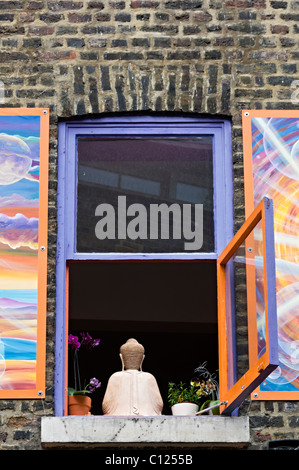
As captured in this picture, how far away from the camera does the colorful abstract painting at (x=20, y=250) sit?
28.4 ft

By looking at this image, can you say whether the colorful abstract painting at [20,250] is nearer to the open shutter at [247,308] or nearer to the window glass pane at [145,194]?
the window glass pane at [145,194]

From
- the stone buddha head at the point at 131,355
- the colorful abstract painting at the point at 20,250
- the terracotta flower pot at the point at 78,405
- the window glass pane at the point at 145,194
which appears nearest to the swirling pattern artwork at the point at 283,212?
the window glass pane at the point at 145,194

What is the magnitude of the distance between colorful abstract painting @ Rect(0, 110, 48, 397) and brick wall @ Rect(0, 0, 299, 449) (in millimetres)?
144

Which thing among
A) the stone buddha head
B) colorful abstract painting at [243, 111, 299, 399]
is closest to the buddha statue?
the stone buddha head

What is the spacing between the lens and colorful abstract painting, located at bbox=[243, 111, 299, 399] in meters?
8.67

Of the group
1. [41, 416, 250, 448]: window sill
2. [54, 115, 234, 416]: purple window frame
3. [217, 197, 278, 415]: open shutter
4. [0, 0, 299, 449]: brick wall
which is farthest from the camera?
[0, 0, 299, 449]: brick wall

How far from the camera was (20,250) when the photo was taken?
8914 mm

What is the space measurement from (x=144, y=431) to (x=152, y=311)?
2897mm

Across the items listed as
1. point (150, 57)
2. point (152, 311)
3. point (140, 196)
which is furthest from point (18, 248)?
point (152, 311)

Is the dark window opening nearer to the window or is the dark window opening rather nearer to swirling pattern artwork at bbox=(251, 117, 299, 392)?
the window

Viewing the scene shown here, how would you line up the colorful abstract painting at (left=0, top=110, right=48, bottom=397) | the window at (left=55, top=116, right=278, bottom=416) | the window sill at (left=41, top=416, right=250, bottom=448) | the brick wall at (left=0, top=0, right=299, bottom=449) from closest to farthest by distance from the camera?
the window sill at (left=41, top=416, right=250, bottom=448) → the colorful abstract painting at (left=0, top=110, right=48, bottom=397) → the window at (left=55, top=116, right=278, bottom=416) → the brick wall at (left=0, top=0, right=299, bottom=449)

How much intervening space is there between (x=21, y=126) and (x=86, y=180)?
65cm
